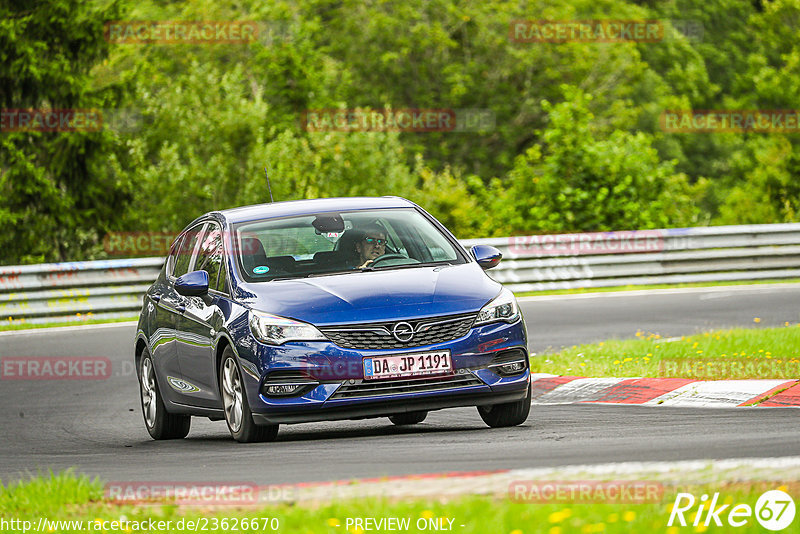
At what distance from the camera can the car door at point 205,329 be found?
9.61 meters

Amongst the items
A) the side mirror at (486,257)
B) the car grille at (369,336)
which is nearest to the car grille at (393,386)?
the car grille at (369,336)

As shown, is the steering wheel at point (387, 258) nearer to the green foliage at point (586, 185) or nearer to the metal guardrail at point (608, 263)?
the metal guardrail at point (608, 263)

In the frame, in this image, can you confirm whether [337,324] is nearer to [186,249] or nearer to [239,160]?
[186,249]

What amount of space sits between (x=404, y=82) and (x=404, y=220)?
45.2 metres

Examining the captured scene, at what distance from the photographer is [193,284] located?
979 cm

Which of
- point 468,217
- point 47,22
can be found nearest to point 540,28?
point 468,217

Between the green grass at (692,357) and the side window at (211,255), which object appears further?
the green grass at (692,357)

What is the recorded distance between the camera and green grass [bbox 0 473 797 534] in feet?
17.4

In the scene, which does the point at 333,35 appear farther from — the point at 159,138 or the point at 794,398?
the point at 794,398

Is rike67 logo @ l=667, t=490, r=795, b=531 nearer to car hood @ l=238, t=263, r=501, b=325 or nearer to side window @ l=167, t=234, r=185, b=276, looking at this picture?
car hood @ l=238, t=263, r=501, b=325

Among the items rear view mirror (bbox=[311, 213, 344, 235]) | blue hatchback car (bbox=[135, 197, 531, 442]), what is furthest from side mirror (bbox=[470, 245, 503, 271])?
rear view mirror (bbox=[311, 213, 344, 235])

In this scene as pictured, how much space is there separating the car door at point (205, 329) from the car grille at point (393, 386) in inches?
44.3

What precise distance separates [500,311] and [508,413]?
2.69ft

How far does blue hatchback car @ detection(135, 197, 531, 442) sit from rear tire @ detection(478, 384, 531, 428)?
0.01m
